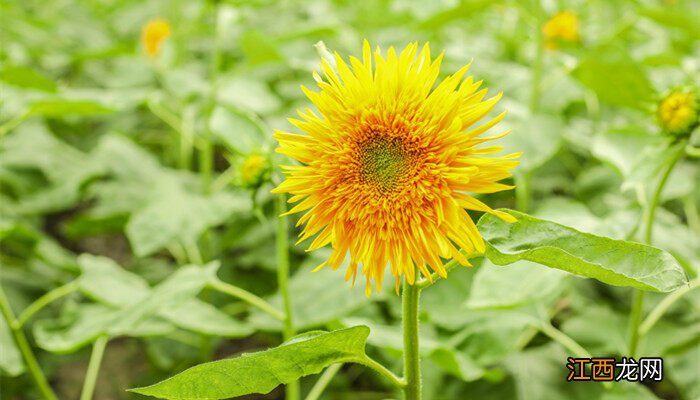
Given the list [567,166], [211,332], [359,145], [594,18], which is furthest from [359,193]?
[594,18]

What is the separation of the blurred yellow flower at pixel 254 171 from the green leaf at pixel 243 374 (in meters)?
0.34

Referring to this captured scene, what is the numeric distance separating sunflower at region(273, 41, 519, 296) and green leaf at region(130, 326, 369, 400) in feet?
0.27

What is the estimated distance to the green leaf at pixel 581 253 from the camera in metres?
0.58

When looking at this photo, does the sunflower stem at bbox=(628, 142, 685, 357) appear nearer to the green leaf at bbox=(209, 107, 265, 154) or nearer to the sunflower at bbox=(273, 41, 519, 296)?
the sunflower at bbox=(273, 41, 519, 296)

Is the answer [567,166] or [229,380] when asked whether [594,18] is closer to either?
[567,166]

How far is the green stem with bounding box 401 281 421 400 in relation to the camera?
2.30 feet

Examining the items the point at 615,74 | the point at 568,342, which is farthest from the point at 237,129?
the point at 615,74

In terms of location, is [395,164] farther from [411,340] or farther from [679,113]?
[679,113]

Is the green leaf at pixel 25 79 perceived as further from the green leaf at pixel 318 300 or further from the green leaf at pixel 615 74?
the green leaf at pixel 615 74

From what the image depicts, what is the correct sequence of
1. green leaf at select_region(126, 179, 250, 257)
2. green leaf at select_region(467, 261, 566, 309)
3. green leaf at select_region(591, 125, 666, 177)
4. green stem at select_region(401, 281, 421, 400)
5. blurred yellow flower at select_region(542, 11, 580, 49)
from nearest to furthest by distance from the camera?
green stem at select_region(401, 281, 421, 400) < green leaf at select_region(467, 261, 566, 309) < green leaf at select_region(591, 125, 666, 177) < green leaf at select_region(126, 179, 250, 257) < blurred yellow flower at select_region(542, 11, 580, 49)

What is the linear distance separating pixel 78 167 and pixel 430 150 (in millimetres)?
1321

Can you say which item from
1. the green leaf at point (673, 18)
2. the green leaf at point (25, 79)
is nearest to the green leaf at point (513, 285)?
the green leaf at point (673, 18)

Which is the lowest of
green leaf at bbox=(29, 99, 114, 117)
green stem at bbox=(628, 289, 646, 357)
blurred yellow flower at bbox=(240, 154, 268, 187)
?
green stem at bbox=(628, 289, 646, 357)

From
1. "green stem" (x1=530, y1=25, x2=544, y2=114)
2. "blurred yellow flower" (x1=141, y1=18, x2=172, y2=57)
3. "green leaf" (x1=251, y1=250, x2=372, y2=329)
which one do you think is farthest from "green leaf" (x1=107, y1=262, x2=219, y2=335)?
"blurred yellow flower" (x1=141, y1=18, x2=172, y2=57)
